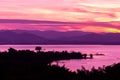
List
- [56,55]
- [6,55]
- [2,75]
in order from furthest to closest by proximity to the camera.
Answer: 1. [56,55]
2. [6,55]
3. [2,75]

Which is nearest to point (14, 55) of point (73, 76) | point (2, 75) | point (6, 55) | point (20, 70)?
point (6, 55)

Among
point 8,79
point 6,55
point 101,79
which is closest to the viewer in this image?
point 101,79

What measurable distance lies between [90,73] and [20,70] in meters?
11.7

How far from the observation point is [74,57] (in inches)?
4026

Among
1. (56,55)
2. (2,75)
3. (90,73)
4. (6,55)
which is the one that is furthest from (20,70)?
(56,55)

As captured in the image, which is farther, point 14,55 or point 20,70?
point 14,55

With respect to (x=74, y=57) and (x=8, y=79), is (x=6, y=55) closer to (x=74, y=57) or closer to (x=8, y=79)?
(x=74, y=57)

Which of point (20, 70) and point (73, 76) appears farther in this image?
point (20, 70)

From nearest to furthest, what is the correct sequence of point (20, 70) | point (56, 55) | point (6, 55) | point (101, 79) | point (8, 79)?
point (101, 79) → point (8, 79) → point (20, 70) → point (6, 55) → point (56, 55)

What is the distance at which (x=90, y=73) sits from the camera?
127 feet

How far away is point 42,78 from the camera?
128 ft

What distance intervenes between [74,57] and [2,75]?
60.1 m

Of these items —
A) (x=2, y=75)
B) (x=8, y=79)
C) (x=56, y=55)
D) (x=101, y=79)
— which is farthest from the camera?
(x=56, y=55)

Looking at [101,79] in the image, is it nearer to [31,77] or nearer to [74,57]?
[31,77]
